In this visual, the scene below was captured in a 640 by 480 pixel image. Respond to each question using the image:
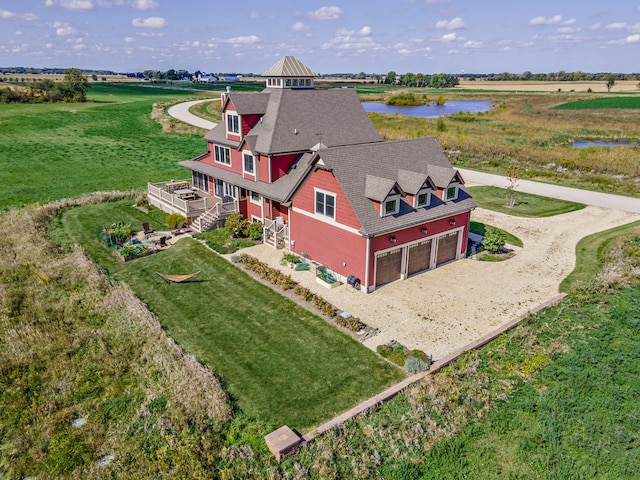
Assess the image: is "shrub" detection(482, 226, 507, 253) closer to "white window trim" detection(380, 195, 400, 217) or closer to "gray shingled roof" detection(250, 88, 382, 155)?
"white window trim" detection(380, 195, 400, 217)

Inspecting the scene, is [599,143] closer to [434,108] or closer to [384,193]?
[384,193]

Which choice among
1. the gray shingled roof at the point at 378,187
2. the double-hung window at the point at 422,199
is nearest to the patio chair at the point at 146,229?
the gray shingled roof at the point at 378,187

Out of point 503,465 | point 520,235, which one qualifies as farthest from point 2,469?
point 520,235

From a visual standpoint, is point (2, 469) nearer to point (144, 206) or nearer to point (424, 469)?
point (424, 469)

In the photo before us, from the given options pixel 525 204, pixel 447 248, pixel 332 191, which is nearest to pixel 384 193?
pixel 332 191

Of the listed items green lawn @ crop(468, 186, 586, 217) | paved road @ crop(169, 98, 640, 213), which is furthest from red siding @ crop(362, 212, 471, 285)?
paved road @ crop(169, 98, 640, 213)
